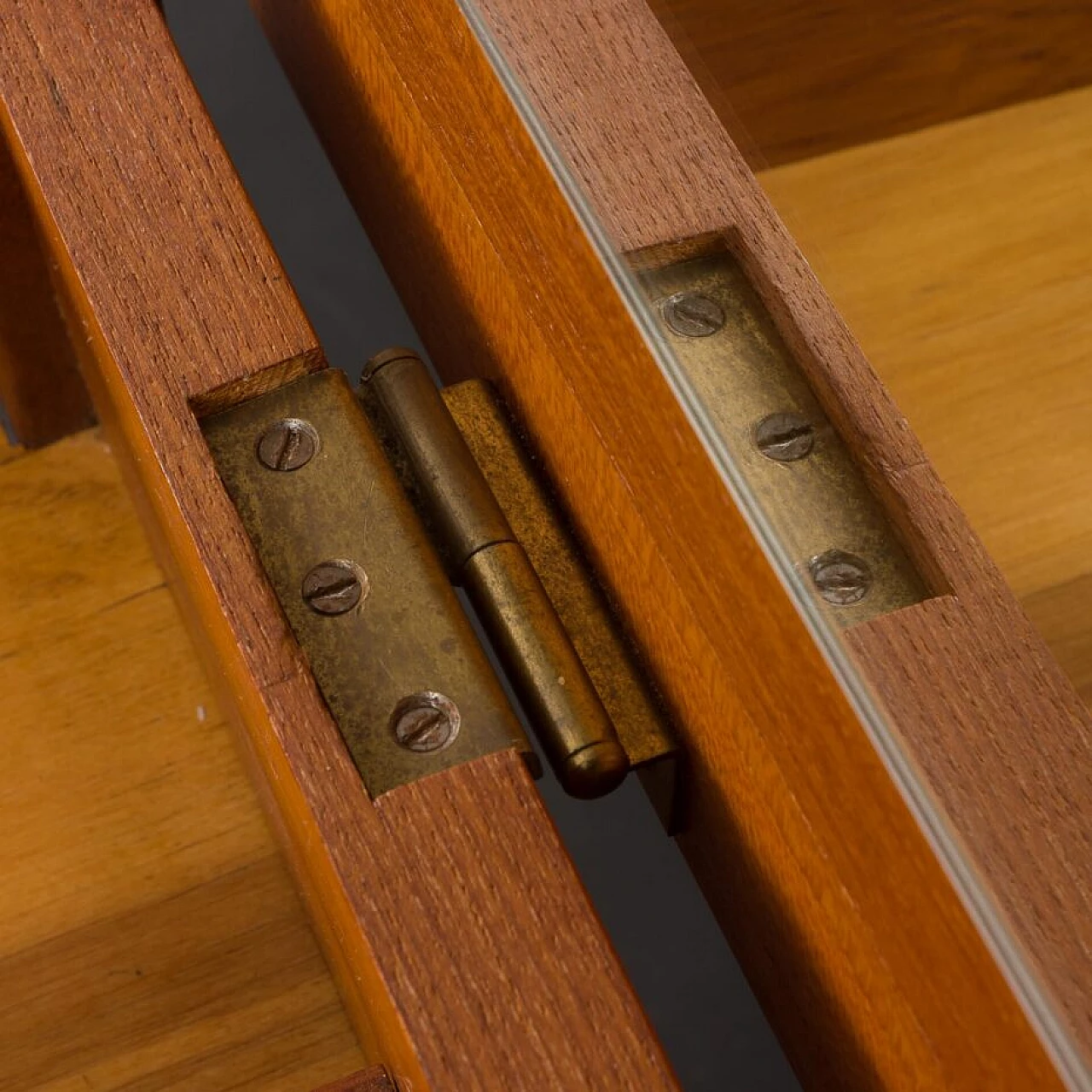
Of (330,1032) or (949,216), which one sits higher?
(949,216)

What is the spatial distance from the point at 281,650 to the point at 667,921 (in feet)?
0.71

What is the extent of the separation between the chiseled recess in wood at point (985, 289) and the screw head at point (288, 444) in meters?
0.21

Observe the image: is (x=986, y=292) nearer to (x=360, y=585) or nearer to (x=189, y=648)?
(x=360, y=585)

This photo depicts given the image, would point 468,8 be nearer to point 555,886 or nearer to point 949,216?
point 949,216

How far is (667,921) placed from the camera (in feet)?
2.19

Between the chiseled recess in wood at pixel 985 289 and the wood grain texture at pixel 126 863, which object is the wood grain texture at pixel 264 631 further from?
the chiseled recess in wood at pixel 985 289

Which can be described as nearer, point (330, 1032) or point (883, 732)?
point (883, 732)

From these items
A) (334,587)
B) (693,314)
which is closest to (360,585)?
(334,587)

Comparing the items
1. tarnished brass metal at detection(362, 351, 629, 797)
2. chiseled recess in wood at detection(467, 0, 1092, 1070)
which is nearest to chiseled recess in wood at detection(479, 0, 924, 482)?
chiseled recess in wood at detection(467, 0, 1092, 1070)

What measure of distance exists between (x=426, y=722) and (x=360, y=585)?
0.06 metres

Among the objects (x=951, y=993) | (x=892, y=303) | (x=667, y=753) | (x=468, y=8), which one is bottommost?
(x=951, y=993)

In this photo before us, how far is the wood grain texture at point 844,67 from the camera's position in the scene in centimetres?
58

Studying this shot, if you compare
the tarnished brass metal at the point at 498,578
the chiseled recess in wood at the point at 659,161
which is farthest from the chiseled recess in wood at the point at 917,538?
the tarnished brass metal at the point at 498,578

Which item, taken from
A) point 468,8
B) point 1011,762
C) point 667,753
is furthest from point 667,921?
point 468,8
